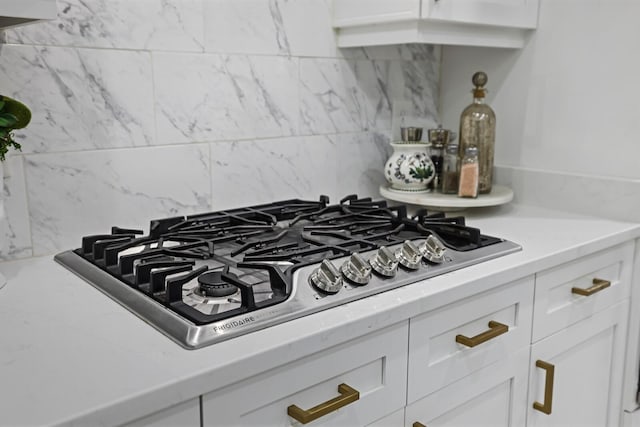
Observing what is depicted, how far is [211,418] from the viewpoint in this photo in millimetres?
805

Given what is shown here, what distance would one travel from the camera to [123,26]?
133 centimetres

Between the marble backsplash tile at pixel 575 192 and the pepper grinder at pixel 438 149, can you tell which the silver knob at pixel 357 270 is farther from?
the marble backsplash tile at pixel 575 192

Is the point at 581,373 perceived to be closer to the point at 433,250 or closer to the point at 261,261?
the point at 433,250

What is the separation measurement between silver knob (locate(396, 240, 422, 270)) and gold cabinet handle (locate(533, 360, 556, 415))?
457 millimetres

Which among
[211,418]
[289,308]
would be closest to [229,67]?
[289,308]

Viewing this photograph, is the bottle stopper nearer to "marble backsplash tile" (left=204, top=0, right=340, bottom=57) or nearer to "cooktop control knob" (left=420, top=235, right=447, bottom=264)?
"marble backsplash tile" (left=204, top=0, right=340, bottom=57)

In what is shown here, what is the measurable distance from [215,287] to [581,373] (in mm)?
1071

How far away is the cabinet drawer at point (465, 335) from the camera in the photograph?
1.08 metres

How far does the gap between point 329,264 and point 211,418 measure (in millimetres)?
330

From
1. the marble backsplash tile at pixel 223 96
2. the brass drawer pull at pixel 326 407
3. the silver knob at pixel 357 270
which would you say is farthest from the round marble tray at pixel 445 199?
the brass drawer pull at pixel 326 407

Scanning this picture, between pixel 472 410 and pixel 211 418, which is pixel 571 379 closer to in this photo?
pixel 472 410

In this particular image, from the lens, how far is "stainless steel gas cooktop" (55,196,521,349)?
2.97 feet

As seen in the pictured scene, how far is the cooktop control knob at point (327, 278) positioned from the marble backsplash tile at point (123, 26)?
0.72 meters

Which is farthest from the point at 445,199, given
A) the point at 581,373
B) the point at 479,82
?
the point at 581,373
